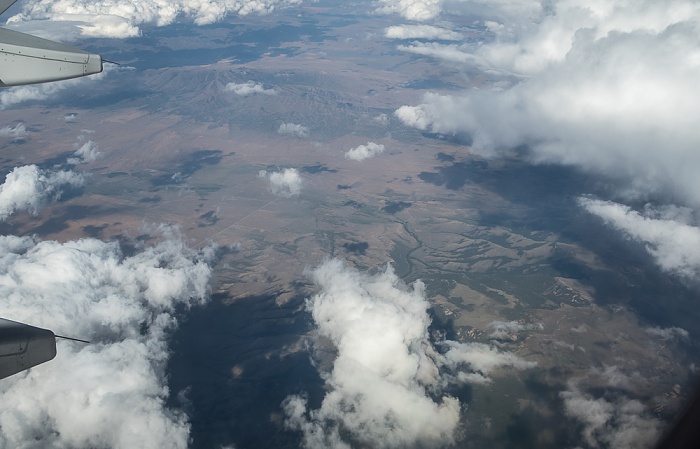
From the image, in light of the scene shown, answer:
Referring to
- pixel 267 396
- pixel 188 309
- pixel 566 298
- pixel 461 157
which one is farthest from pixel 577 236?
pixel 188 309

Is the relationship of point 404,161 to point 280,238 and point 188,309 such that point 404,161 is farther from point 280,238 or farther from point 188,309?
point 188,309

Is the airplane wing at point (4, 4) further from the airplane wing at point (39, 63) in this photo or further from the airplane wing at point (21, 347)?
the airplane wing at point (21, 347)

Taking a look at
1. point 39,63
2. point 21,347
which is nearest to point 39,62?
point 39,63

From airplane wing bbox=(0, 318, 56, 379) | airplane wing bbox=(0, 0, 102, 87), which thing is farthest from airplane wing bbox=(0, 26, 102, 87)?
airplane wing bbox=(0, 318, 56, 379)

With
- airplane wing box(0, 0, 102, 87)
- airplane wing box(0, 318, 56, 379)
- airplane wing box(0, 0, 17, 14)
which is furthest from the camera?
airplane wing box(0, 0, 17, 14)

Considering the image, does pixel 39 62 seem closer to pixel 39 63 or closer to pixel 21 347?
pixel 39 63

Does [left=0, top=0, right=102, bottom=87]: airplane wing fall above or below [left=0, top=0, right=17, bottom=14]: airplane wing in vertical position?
below

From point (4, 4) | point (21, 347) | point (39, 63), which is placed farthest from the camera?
point (4, 4)

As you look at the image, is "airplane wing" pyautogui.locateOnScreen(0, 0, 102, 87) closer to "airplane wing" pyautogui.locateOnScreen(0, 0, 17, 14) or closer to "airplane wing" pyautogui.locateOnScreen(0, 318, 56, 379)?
"airplane wing" pyautogui.locateOnScreen(0, 0, 17, 14)

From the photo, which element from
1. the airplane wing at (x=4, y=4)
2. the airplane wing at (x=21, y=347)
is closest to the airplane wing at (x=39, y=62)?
the airplane wing at (x=4, y=4)
